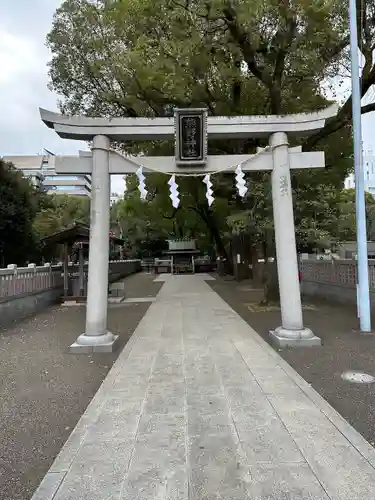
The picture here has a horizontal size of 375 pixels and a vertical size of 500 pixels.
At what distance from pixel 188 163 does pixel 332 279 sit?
8107mm

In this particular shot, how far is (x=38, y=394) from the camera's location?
5047 millimetres

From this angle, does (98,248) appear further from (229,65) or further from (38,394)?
(229,65)

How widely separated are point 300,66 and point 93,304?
29.1ft

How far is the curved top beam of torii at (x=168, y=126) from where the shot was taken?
7.36 m

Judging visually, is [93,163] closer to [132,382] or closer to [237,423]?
[132,382]

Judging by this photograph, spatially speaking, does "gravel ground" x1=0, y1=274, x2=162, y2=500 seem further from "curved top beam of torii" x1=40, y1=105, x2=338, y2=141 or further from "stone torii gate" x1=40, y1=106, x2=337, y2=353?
"curved top beam of torii" x1=40, y1=105, x2=338, y2=141

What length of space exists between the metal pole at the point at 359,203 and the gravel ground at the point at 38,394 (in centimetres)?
495

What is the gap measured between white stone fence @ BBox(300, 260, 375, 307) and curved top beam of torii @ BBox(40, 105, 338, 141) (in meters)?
4.86

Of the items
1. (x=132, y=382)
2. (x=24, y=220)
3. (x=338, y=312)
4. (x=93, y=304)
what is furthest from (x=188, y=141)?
(x=24, y=220)

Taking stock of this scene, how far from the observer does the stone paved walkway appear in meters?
2.86

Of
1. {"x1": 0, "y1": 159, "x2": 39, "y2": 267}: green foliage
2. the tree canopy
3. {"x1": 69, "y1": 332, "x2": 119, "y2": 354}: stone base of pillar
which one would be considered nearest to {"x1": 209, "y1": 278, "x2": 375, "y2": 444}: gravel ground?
the tree canopy

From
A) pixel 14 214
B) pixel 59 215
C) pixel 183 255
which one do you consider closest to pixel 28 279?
pixel 14 214

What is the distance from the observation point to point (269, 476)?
2986 mm

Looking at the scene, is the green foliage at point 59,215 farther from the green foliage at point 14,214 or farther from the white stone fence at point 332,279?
the white stone fence at point 332,279
